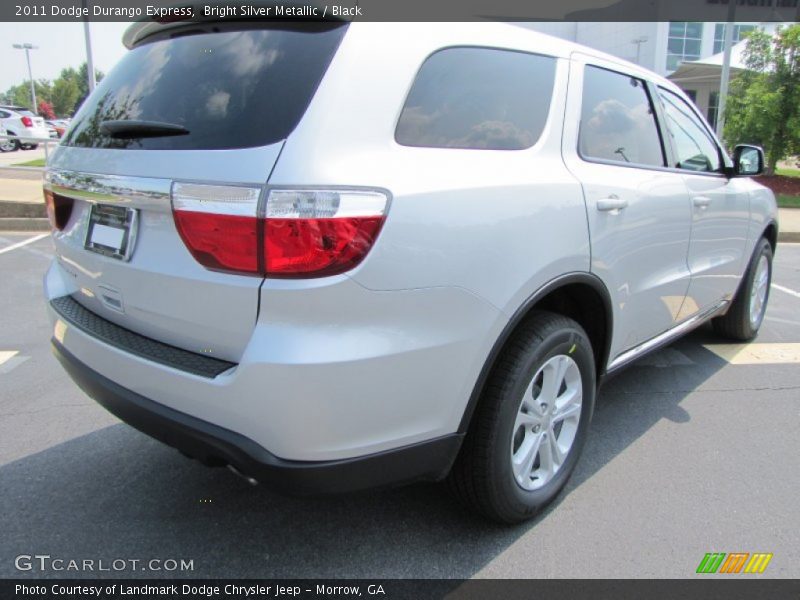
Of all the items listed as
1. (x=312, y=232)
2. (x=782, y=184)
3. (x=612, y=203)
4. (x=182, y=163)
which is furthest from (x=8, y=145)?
(x=312, y=232)

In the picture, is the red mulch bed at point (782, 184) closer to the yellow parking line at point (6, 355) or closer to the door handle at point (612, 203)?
the door handle at point (612, 203)

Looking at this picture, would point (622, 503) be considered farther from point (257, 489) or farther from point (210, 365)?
point (210, 365)

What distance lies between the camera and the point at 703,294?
3635mm

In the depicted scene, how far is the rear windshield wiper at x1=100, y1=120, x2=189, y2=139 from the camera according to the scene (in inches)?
76.4

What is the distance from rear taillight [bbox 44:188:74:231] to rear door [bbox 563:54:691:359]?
6.25 ft

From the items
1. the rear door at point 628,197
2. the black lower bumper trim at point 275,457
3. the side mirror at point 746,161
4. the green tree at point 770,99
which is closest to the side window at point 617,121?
the rear door at point 628,197

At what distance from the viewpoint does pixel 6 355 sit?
13.9 ft

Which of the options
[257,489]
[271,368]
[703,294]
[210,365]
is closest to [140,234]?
[210,365]

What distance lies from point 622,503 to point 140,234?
216cm

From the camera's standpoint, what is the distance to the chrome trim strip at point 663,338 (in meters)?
2.96

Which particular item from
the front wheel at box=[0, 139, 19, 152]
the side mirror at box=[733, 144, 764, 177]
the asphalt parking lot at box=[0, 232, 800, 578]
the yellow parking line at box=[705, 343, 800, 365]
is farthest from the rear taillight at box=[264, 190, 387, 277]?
the front wheel at box=[0, 139, 19, 152]

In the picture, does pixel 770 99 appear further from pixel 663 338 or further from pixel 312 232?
pixel 312 232

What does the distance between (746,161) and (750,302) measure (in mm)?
1167

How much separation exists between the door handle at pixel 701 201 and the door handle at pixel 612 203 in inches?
35.1
